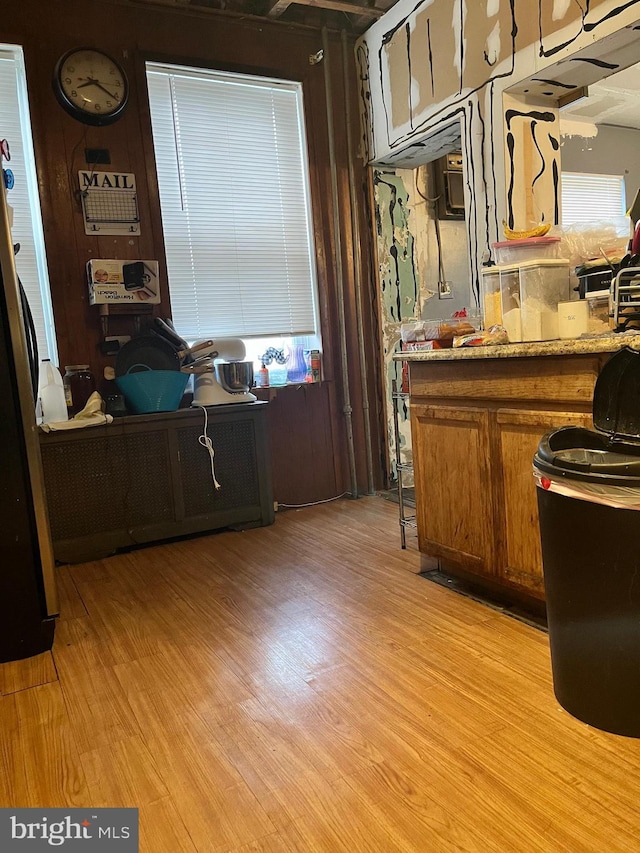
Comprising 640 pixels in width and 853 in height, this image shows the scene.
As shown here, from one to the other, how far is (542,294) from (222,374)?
194 cm

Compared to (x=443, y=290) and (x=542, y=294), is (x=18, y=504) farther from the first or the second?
(x=443, y=290)

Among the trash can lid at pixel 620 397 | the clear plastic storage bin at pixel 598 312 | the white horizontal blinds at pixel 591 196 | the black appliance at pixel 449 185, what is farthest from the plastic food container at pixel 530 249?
the white horizontal blinds at pixel 591 196

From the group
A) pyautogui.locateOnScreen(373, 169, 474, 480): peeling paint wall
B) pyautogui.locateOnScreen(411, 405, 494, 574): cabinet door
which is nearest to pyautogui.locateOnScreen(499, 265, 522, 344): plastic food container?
pyautogui.locateOnScreen(411, 405, 494, 574): cabinet door

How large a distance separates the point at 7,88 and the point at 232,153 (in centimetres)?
120

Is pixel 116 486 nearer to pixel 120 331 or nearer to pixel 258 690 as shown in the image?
pixel 120 331

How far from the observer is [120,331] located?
135 inches

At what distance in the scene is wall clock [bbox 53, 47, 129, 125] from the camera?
10.5 ft

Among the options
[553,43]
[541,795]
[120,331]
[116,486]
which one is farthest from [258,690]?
[553,43]

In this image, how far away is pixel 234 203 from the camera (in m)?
3.71

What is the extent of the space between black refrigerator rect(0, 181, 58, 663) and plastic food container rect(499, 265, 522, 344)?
1654 millimetres

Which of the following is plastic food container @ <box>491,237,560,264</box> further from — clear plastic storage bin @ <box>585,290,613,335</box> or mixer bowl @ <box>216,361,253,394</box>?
mixer bowl @ <box>216,361,253,394</box>

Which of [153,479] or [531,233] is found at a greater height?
[531,233]

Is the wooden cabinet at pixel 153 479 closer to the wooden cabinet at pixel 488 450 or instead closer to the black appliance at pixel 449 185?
the wooden cabinet at pixel 488 450

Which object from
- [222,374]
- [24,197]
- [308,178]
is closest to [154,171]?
[24,197]
